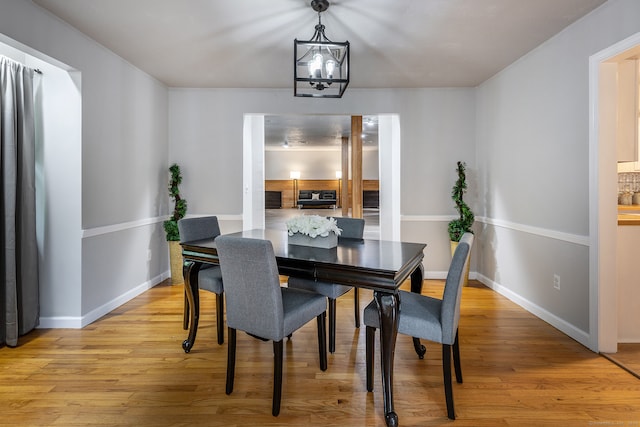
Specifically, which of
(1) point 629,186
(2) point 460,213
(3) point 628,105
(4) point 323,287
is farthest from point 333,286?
(1) point 629,186

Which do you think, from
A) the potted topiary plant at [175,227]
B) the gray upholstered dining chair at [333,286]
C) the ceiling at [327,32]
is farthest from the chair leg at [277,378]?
the potted topiary plant at [175,227]

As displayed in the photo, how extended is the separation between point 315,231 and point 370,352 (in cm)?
81

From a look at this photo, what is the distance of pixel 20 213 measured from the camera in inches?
104

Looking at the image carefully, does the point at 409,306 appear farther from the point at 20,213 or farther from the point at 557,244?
the point at 20,213

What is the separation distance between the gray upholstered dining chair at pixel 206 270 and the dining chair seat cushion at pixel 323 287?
1.82 feet

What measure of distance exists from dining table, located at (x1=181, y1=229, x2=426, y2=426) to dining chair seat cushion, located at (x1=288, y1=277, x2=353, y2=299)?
313 mm

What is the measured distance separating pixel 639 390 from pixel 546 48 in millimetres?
2638

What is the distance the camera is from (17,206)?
264 centimetres

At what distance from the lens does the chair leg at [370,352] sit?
189cm

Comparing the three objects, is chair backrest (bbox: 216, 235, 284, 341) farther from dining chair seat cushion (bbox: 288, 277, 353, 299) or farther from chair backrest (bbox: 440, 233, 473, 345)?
chair backrest (bbox: 440, 233, 473, 345)

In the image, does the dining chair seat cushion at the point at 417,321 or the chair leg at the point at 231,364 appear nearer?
the dining chair seat cushion at the point at 417,321

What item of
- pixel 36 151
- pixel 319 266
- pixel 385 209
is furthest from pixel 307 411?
pixel 385 209

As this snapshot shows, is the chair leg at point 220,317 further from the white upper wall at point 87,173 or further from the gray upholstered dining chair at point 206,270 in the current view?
the white upper wall at point 87,173

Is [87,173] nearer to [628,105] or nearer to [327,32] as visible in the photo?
[327,32]
